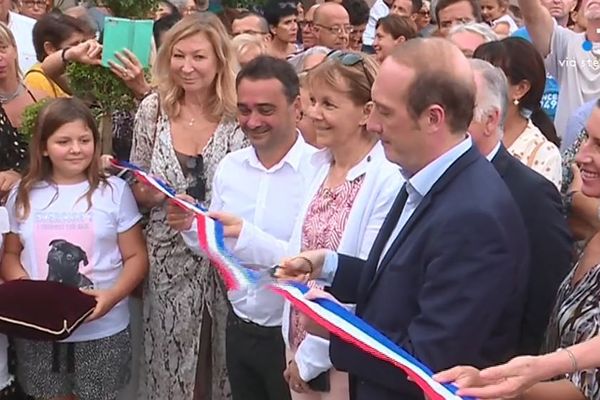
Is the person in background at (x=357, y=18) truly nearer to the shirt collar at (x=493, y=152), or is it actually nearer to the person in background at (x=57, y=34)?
the person in background at (x=57, y=34)

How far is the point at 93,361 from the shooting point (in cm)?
368

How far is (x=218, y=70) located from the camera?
3.84m

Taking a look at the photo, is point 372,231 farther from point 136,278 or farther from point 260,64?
point 136,278

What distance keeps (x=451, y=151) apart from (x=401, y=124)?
5.9 inches

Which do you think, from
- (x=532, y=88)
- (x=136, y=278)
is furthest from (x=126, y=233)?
(x=532, y=88)

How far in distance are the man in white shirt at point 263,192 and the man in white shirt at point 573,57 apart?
1.73 metres

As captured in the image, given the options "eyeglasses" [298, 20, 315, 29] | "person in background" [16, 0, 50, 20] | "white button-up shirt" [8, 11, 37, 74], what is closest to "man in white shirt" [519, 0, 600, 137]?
"eyeglasses" [298, 20, 315, 29]

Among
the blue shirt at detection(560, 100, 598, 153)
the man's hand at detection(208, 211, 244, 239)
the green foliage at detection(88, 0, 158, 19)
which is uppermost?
the green foliage at detection(88, 0, 158, 19)

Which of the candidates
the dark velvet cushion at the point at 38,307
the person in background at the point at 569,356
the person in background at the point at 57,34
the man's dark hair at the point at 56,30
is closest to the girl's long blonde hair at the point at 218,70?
the dark velvet cushion at the point at 38,307

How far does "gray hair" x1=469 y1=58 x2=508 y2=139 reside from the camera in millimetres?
2689

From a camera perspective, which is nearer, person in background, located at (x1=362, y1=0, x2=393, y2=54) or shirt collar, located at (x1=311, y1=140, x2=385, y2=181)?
shirt collar, located at (x1=311, y1=140, x2=385, y2=181)

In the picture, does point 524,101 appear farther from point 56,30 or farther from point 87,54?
point 56,30

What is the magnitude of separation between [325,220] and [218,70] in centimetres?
122

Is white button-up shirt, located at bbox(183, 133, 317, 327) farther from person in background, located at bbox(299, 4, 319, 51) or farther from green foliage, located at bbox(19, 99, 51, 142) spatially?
person in background, located at bbox(299, 4, 319, 51)
